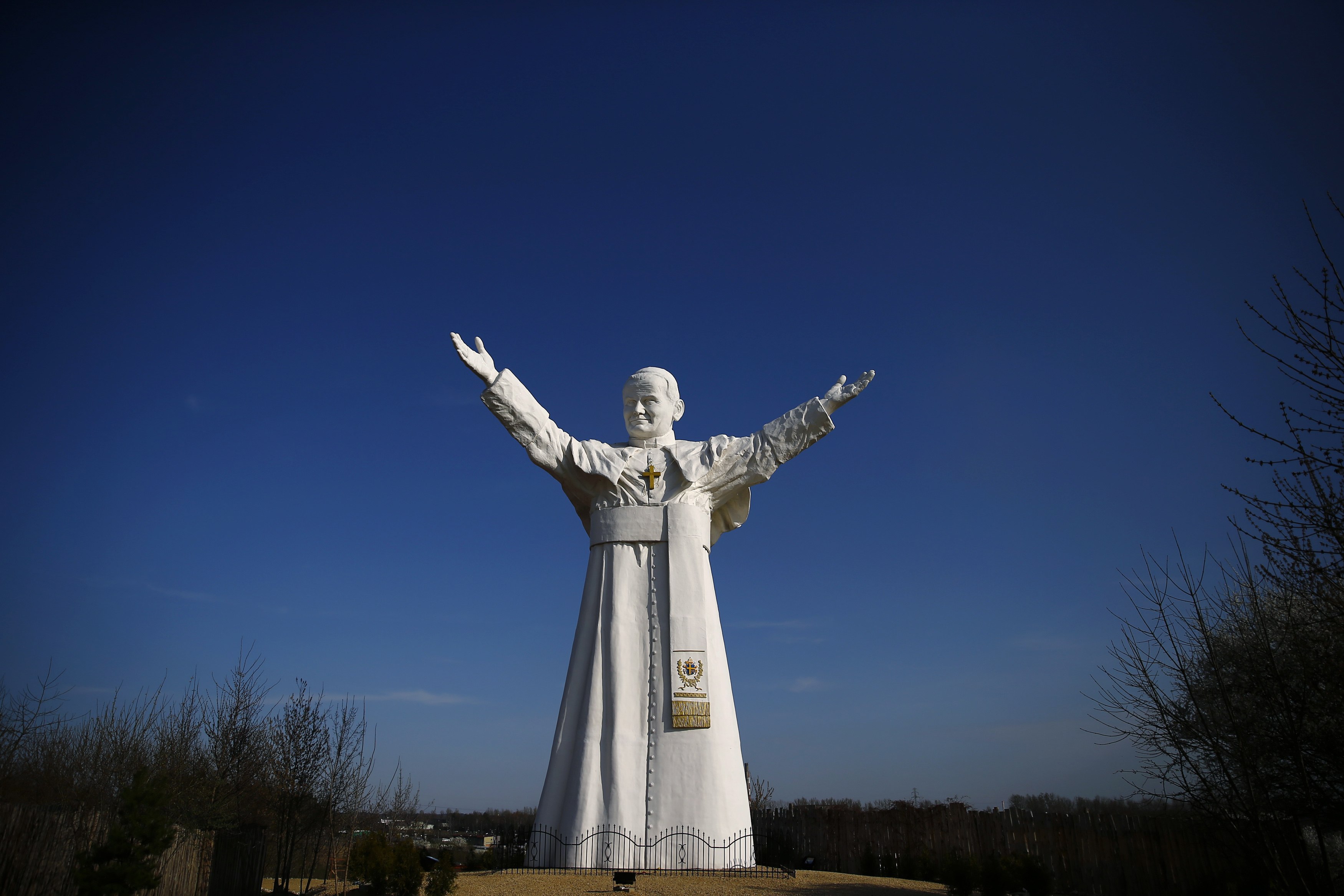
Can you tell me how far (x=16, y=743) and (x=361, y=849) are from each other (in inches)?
273

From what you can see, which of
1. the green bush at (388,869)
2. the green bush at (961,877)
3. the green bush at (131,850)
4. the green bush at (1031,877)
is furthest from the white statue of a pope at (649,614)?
the green bush at (131,850)

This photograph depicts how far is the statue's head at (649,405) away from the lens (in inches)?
476

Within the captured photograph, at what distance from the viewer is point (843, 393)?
11.3 m

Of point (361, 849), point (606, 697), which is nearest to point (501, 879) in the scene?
point (361, 849)

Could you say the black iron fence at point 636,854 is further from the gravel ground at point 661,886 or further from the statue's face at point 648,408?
the statue's face at point 648,408

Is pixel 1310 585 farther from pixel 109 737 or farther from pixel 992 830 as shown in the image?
pixel 109 737

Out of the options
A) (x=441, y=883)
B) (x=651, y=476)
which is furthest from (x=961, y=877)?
(x=651, y=476)

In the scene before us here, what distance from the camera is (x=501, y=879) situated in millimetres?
9500

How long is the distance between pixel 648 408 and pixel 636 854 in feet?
18.6

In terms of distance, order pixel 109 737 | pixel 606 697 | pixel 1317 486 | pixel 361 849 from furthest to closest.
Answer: pixel 109 737, pixel 606 697, pixel 361 849, pixel 1317 486

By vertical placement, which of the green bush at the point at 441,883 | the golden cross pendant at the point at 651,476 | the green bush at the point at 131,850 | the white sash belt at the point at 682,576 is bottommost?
the green bush at the point at 441,883

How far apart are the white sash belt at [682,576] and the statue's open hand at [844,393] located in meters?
2.17

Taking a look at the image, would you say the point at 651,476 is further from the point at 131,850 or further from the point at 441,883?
the point at 131,850

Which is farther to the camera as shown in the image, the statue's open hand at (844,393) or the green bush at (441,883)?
the statue's open hand at (844,393)
